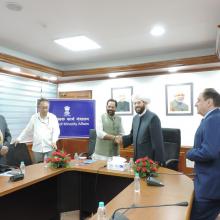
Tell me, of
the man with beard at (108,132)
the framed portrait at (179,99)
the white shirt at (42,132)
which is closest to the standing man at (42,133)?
the white shirt at (42,132)

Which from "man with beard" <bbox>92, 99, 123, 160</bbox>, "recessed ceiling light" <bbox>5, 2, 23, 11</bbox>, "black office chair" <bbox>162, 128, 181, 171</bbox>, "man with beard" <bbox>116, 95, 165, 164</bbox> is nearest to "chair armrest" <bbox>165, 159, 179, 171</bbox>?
"black office chair" <bbox>162, 128, 181, 171</bbox>

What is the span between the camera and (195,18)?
2.90m

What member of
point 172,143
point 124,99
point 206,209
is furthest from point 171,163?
point 124,99

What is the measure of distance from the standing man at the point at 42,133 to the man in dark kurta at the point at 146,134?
1.38 m

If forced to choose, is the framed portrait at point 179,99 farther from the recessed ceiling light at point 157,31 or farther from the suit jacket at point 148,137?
the suit jacket at point 148,137

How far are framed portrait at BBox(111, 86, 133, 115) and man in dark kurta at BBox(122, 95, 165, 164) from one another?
2.08 meters

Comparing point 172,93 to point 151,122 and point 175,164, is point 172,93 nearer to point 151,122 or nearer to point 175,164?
point 175,164

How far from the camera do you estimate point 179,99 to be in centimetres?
451

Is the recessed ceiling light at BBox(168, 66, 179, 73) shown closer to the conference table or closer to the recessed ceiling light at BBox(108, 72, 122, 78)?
the recessed ceiling light at BBox(108, 72, 122, 78)

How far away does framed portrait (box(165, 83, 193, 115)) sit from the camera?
4430 mm

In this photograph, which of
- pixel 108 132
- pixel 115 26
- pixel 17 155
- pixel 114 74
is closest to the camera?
pixel 17 155

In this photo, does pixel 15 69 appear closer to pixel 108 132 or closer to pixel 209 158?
pixel 108 132

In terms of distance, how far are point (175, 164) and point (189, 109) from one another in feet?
5.21

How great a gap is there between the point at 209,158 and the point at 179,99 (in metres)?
2.93
